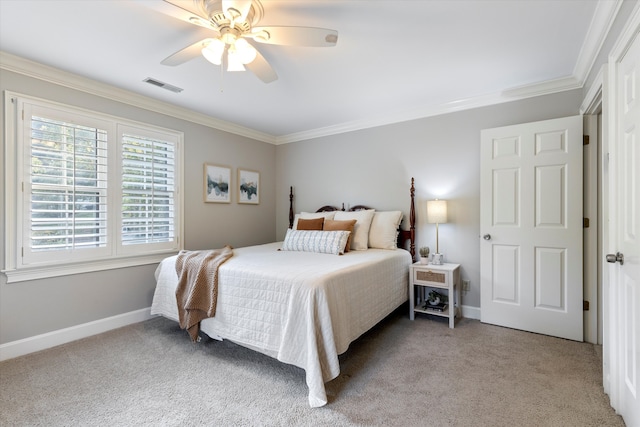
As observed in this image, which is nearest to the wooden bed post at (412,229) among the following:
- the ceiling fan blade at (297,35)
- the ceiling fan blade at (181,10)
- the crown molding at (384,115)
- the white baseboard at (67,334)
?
the crown molding at (384,115)

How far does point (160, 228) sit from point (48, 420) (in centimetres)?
203

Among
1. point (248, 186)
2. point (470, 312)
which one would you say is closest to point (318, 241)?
point (248, 186)

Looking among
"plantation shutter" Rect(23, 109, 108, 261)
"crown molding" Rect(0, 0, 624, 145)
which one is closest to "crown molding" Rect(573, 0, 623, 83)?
"crown molding" Rect(0, 0, 624, 145)

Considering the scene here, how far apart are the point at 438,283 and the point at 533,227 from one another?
1065mm

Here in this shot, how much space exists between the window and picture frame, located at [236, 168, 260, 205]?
3.29 ft

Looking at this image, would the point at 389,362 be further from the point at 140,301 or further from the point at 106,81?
the point at 106,81

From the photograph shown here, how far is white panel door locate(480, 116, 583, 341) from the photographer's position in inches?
108

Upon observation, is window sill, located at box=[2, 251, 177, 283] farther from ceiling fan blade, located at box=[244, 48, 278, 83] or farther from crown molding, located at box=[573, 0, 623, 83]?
crown molding, located at box=[573, 0, 623, 83]

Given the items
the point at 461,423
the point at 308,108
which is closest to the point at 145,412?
the point at 461,423

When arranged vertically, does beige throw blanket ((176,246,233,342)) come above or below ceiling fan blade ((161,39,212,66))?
below

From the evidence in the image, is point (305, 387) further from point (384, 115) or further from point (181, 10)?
point (384, 115)

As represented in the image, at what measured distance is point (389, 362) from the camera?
2.35 metres

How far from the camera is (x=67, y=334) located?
2.75 m

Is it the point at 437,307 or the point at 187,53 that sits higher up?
the point at 187,53
